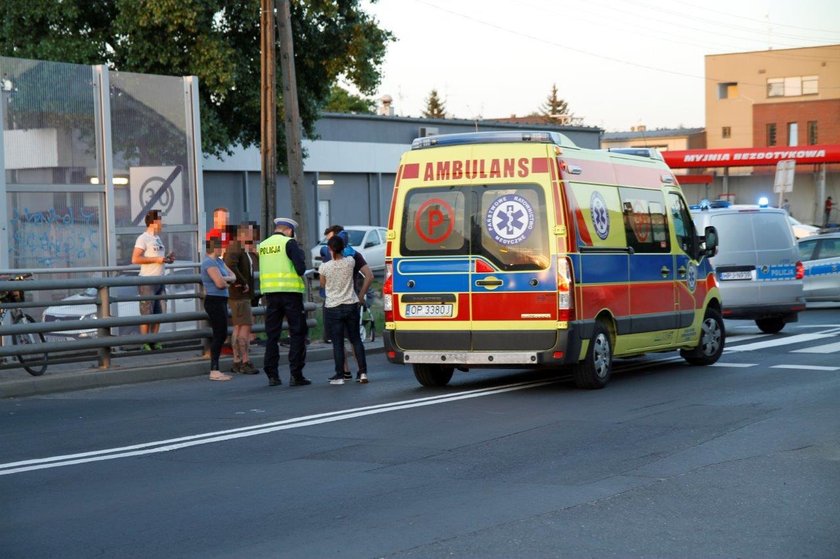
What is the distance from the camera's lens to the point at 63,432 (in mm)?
10641

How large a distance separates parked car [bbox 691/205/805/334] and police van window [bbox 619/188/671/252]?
5167 millimetres

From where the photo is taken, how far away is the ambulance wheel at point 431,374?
1338 cm

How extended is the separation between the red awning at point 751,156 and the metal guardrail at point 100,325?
50.6 meters

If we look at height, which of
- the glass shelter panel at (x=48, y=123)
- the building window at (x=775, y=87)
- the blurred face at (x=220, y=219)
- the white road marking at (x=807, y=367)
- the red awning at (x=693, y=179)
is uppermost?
the building window at (x=775, y=87)

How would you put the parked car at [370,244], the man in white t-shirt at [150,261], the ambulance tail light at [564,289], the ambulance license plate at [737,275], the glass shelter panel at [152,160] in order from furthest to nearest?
the parked car at [370,244], the ambulance license plate at [737,275], the glass shelter panel at [152,160], the man in white t-shirt at [150,261], the ambulance tail light at [564,289]

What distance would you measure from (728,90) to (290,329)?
82.8 meters

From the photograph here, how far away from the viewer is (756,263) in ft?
63.8

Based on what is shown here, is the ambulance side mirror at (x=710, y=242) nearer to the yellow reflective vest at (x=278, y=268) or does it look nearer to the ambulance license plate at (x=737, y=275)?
the ambulance license plate at (x=737, y=275)

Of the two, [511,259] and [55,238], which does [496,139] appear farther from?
[55,238]

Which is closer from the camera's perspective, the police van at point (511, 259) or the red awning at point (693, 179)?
the police van at point (511, 259)

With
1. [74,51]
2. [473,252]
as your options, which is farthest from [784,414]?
[74,51]

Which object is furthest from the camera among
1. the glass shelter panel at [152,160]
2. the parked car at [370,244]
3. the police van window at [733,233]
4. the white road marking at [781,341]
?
the parked car at [370,244]

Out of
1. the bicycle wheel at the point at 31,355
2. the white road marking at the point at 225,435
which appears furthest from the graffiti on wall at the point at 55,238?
the white road marking at the point at 225,435

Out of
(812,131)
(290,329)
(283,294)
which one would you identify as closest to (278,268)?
(283,294)
